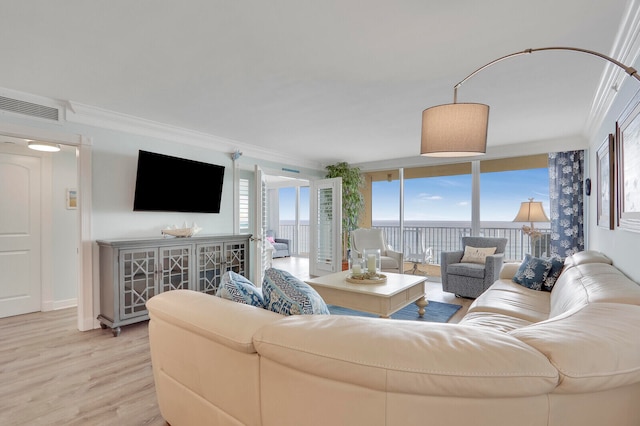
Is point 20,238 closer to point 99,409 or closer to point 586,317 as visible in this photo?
point 99,409

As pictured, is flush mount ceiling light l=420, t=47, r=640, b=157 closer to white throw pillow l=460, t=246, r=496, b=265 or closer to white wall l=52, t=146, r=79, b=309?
white throw pillow l=460, t=246, r=496, b=265

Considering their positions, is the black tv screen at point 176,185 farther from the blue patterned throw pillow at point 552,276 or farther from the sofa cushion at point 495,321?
the blue patterned throw pillow at point 552,276

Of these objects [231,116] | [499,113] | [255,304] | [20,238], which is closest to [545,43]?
[499,113]

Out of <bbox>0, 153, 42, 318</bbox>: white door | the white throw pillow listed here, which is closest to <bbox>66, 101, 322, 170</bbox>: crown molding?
<bbox>0, 153, 42, 318</bbox>: white door

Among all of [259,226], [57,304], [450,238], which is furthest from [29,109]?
[450,238]

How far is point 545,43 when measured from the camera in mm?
2092

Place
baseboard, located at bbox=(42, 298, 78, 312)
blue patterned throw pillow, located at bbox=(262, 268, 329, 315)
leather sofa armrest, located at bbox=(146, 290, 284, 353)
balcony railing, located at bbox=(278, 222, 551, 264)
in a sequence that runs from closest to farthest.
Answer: leather sofa armrest, located at bbox=(146, 290, 284, 353) → blue patterned throw pillow, located at bbox=(262, 268, 329, 315) → baseboard, located at bbox=(42, 298, 78, 312) → balcony railing, located at bbox=(278, 222, 551, 264)

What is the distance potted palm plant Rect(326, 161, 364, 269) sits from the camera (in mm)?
6438

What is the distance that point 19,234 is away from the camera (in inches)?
155

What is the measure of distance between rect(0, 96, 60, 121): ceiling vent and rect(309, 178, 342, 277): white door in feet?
13.4

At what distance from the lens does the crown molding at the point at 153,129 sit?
3.28 metres

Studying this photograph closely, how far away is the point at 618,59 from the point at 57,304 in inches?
239

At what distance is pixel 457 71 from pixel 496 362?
2291mm

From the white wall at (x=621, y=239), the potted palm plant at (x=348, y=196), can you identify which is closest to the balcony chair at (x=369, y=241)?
the potted palm plant at (x=348, y=196)
